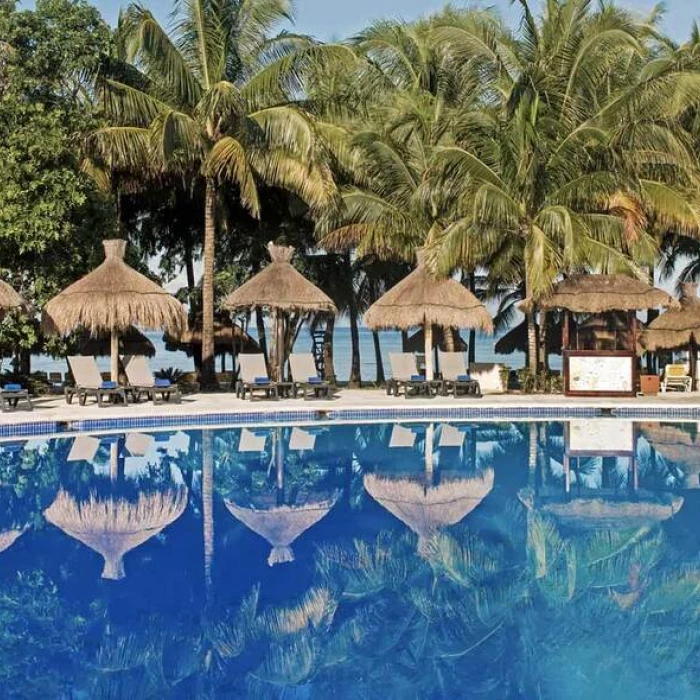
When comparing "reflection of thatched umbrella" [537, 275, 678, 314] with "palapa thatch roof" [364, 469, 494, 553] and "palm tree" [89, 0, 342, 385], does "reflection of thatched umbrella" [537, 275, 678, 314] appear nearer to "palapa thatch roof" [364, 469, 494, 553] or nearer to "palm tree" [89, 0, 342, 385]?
"palm tree" [89, 0, 342, 385]

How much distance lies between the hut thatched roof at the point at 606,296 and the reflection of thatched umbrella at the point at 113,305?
6660mm

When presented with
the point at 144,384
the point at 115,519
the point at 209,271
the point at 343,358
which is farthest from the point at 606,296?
the point at 343,358

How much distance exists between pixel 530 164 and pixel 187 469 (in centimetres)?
932

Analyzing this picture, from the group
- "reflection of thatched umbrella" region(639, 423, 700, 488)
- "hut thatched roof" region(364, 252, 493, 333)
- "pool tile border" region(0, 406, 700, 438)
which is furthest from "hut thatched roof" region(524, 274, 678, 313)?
"reflection of thatched umbrella" region(639, 423, 700, 488)

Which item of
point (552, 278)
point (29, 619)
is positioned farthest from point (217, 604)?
point (552, 278)

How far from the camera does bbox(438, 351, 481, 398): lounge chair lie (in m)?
16.9

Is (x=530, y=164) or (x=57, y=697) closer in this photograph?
(x=57, y=697)

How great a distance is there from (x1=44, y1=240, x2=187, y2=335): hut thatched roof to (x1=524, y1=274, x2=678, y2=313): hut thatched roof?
6.67m

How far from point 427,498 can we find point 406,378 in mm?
8238

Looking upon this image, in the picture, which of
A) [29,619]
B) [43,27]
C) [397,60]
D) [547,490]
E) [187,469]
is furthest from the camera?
[397,60]

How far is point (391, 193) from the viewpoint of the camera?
63.7 ft

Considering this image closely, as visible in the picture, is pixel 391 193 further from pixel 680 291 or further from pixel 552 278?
pixel 680 291

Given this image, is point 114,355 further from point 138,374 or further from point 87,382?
point 87,382

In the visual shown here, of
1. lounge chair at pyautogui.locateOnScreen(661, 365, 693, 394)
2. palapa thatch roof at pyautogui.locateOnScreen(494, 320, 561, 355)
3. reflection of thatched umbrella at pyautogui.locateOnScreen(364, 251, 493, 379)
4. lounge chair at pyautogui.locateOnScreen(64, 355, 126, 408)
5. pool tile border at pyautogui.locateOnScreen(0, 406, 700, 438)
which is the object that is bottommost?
pool tile border at pyautogui.locateOnScreen(0, 406, 700, 438)
